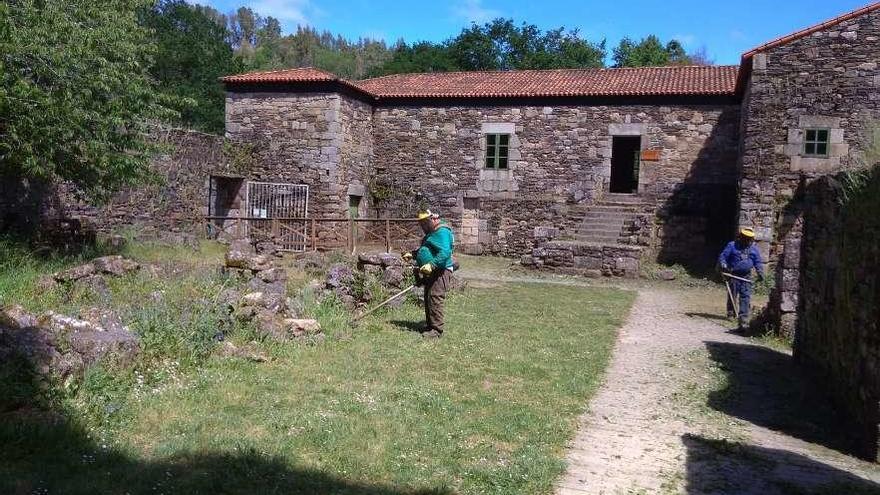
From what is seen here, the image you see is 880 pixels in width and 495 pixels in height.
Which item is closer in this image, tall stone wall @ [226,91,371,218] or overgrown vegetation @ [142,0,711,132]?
tall stone wall @ [226,91,371,218]

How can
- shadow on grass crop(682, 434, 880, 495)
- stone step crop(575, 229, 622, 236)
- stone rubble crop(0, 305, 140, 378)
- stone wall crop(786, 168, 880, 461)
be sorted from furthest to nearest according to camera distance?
1. stone step crop(575, 229, 622, 236)
2. stone wall crop(786, 168, 880, 461)
3. stone rubble crop(0, 305, 140, 378)
4. shadow on grass crop(682, 434, 880, 495)

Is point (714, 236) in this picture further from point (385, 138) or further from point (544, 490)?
point (544, 490)

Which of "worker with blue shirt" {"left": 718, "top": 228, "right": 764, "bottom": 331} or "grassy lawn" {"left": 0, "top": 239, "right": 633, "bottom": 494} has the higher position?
"worker with blue shirt" {"left": 718, "top": 228, "right": 764, "bottom": 331}

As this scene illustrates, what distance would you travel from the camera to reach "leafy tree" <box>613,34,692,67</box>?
41.2 metres

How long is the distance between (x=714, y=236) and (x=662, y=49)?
2773cm

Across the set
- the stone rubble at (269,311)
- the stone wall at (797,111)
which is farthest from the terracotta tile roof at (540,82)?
the stone rubble at (269,311)

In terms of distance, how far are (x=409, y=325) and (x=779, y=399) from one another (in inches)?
178

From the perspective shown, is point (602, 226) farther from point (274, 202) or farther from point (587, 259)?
point (274, 202)

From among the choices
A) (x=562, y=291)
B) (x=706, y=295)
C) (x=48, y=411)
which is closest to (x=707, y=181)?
(x=706, y=295)

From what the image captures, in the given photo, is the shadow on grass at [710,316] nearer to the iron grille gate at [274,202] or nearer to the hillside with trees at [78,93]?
the hillside with trees at [78,93]

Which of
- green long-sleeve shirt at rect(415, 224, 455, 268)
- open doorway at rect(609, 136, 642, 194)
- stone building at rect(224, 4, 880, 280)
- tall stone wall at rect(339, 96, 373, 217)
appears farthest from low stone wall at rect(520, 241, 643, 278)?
green long-sleeve shirt at rect(415, 224, 455, 268)

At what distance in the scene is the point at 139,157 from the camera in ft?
37.6

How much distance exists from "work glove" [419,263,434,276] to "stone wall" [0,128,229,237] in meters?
6.03

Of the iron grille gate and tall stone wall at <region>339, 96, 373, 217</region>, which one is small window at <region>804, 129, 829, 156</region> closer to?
tall stone wall at <region>339, 96, 373, 217</region>
